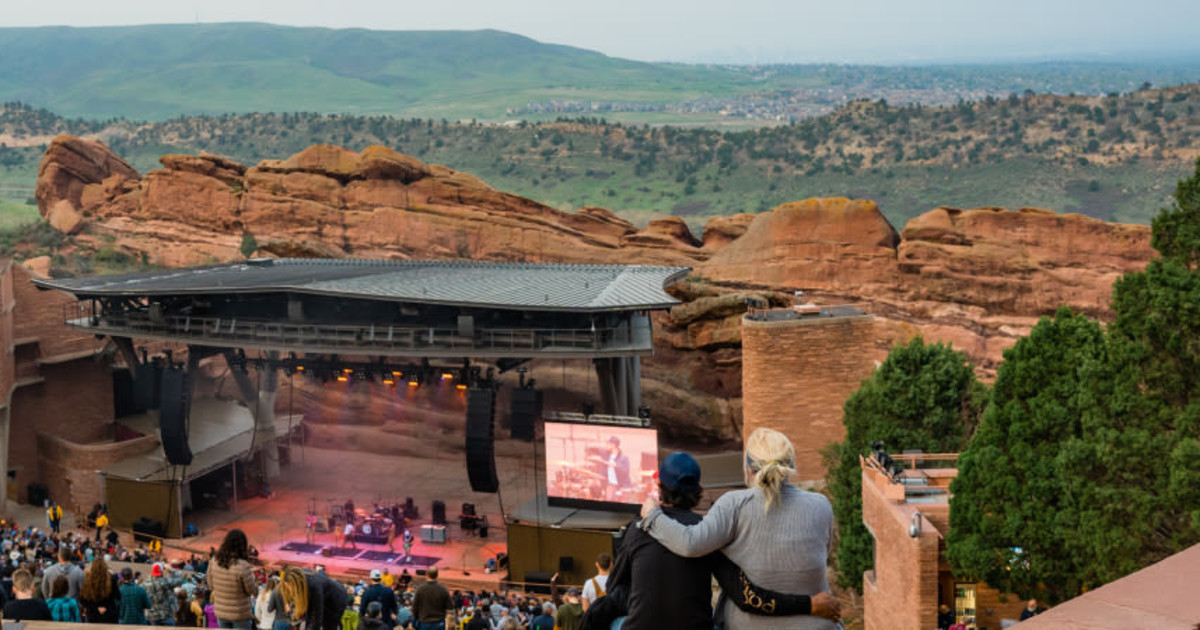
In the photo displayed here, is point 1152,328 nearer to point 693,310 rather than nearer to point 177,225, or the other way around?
point 693,310

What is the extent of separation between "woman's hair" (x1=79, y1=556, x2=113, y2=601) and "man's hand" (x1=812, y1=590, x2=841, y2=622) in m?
8.21

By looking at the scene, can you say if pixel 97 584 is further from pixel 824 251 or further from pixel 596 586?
pixel 824 251

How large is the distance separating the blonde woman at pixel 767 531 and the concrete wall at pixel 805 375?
2866cm

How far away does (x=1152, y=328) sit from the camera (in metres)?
20.3

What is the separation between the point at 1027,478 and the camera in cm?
2284

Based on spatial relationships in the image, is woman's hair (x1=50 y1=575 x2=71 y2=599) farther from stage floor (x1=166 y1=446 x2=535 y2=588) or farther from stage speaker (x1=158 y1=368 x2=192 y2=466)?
stage speaker (x1=158 y1=368 x2=192 y2=466)

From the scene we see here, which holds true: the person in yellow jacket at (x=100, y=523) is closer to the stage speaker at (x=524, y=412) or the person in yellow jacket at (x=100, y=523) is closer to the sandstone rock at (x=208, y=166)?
the stage speaker at (x=524, y=412)

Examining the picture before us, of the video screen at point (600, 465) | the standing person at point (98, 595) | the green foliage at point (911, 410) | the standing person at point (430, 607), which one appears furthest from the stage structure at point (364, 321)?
the standing person at point (98, 595)

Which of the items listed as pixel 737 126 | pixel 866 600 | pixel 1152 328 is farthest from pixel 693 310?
pixel 737 126

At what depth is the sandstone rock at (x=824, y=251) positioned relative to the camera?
48.6 meters

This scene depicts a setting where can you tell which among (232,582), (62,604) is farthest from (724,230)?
(62,604)

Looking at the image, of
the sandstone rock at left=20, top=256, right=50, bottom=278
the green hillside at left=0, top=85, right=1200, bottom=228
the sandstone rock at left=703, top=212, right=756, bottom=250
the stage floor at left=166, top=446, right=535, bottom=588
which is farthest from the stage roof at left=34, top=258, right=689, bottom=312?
the green hillside at left=0, top=85, right=1200, bottom=228

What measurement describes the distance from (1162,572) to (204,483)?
39.2m

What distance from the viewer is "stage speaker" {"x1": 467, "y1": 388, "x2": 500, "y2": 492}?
116 ft
